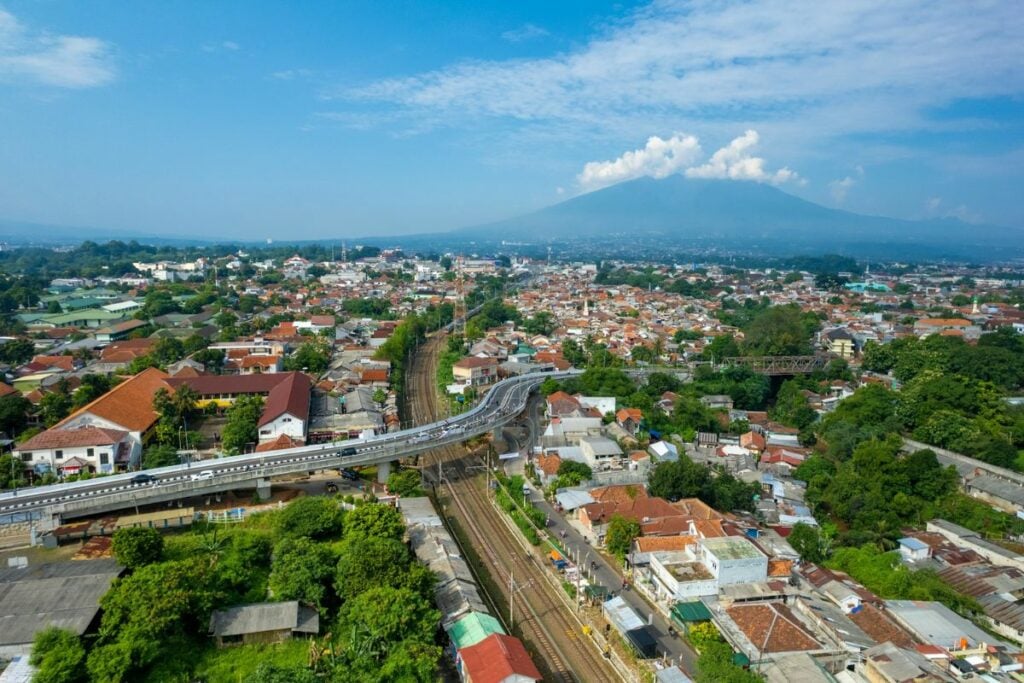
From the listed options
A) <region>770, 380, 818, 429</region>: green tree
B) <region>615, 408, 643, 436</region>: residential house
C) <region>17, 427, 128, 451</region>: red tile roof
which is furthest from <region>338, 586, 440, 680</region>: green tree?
<region>770, 380, 818, 429</region>: green tree

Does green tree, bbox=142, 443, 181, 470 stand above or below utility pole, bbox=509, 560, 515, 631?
above

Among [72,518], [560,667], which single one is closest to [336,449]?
[72,518]

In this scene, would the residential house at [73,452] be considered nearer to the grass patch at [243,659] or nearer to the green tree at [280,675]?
the grass patch at [243,659]

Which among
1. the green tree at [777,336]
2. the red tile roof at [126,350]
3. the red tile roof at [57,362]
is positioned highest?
the green tree at [777,336]

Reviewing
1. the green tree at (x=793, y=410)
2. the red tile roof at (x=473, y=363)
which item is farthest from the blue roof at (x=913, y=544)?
the red tile roof at (x=473, y=363)

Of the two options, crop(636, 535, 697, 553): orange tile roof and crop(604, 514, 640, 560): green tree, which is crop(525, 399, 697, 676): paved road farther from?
crop(636, 535, 697, 553): orange tile roof
